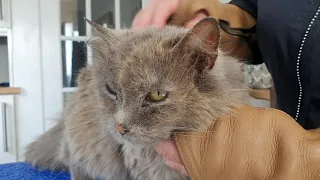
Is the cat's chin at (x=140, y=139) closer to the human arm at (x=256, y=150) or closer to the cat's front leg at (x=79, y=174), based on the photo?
the human arm at (x=256, y=150)

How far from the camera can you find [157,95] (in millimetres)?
691

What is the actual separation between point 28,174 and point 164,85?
2.66 feet

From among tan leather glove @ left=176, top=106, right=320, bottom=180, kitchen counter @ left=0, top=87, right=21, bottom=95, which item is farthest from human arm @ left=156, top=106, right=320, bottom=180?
kitchen counter @ left=0, top=87, right=21, bottom=95

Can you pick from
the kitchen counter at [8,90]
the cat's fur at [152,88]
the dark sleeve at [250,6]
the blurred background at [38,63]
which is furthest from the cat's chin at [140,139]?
the kitchen counter at [8,90]

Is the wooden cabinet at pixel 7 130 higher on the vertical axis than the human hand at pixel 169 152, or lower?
lower

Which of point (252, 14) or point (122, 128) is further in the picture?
point (252, 14)

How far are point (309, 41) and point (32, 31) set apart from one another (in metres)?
1.97

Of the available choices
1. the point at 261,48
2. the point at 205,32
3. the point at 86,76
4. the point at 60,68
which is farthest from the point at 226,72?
the point at 60,68

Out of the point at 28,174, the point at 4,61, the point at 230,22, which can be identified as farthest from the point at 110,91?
the point at 4,61

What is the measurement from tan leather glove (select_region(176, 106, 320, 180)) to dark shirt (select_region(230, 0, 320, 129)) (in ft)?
0.94

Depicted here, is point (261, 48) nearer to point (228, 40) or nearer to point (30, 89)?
Result: point (228, 40)

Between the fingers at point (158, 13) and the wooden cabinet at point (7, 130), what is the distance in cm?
165

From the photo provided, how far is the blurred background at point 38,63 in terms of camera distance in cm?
231

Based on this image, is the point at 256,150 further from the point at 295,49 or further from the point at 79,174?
the point at 79,174
